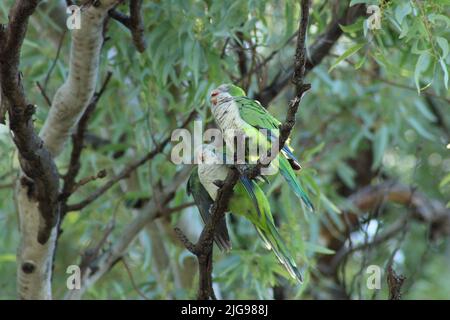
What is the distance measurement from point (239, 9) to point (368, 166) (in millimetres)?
2808

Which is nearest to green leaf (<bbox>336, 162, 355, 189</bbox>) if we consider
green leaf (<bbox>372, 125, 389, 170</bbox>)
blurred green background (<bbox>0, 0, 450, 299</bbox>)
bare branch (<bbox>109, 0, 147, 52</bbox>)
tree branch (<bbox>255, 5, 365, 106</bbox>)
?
blurred green background (<bbox>0, 0, 450, 299</bbox>)

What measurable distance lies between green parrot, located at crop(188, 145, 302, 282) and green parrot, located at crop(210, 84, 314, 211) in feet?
0.32

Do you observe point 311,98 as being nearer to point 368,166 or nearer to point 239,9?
point 368,166

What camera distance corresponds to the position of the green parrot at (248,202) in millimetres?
2426

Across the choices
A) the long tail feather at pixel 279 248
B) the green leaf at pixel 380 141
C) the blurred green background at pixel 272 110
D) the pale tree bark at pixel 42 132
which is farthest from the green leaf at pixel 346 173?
the long tail feather at pixel 279 248

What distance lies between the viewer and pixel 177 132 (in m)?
3.43

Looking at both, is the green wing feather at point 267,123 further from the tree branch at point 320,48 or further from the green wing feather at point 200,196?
the tree branch at point 320,48

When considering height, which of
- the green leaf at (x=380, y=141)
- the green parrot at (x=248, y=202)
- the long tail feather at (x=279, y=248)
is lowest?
the long tail feather at (x=279, y=248)

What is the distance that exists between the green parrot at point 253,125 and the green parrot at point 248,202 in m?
0.10

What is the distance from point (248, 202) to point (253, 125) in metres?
0.23

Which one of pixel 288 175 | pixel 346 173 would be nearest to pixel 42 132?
pixel 288 175

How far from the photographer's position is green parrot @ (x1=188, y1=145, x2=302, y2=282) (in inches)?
95.5

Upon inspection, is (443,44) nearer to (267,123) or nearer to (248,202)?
(267,123)
